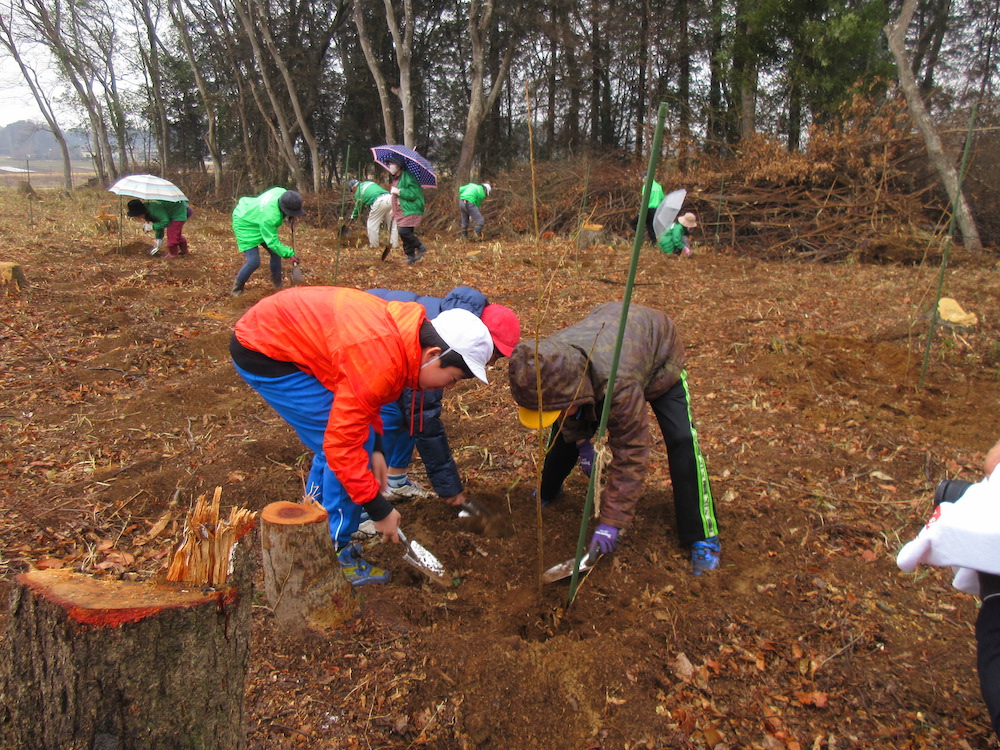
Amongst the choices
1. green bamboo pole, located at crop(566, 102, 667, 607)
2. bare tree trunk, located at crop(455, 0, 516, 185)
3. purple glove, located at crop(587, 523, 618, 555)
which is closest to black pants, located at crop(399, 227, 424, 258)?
bare tree trunk, located at crop(455, 0, 516, 185)

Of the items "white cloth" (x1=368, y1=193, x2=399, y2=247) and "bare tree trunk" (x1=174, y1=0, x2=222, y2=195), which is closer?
"white cloth" (x1=368, y1=193, x2=399, y2=247)

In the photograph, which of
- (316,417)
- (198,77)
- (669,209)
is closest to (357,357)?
(316,417)

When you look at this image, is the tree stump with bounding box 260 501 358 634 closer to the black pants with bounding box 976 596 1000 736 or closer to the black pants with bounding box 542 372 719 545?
the black pants with bounding box 542 372 719 545

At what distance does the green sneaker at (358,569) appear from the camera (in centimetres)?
250

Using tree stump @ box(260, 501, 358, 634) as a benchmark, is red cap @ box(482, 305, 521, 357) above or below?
above

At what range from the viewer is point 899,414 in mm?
3934

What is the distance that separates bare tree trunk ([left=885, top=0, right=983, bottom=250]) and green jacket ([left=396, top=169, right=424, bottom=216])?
7.80 metres

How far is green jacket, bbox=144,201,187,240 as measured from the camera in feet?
26.5

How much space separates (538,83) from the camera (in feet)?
58.7

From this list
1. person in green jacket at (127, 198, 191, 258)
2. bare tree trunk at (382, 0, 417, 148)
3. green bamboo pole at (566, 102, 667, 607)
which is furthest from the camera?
bare tree trunk at (382, 0, 417, 148)

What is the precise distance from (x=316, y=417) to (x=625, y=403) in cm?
122

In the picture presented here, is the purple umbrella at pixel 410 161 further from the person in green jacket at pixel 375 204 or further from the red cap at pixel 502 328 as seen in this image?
the red cap at pixel 502 328

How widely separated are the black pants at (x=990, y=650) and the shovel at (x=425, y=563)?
1.70m

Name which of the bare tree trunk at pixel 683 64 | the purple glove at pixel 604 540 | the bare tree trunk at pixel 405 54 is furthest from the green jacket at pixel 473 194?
the purple glove at pixel 604 540
